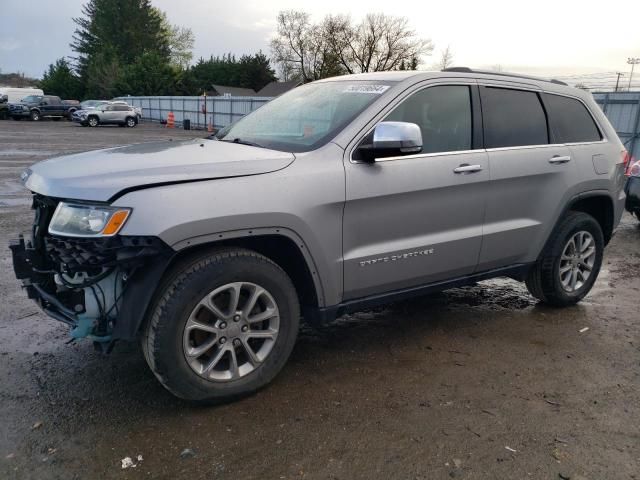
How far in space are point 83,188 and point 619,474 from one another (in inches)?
115

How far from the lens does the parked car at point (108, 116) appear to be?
34.9 meters

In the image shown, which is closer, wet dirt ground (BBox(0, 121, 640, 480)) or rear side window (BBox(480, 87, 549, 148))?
wet dirt ground (BBox(0, 121, 640, 480))

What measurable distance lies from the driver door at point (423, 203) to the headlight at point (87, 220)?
4.23ft

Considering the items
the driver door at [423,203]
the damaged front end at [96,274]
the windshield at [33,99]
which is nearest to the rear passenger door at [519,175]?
the driver door at [423,203]

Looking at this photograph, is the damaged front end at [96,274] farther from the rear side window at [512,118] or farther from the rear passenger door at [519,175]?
the rear side window at [512,118]

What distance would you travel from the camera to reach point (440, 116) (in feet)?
12.8

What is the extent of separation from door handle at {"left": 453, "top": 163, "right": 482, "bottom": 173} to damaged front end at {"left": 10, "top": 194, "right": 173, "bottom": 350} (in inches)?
79.1

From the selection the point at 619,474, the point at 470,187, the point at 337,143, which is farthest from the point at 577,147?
the point at 619,474

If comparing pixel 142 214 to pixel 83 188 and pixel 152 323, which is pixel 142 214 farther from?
pixel 152 323

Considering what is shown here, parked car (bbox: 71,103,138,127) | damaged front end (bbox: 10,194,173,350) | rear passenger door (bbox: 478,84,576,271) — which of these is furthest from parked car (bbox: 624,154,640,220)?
parked car (bbox: 71,103,138,127)

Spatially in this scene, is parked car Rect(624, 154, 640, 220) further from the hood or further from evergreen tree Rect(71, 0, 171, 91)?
evergreen tree Rect(71, 0, 171, 91)

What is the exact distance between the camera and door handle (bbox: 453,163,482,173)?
3.80 metres

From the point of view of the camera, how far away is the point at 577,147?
461cm

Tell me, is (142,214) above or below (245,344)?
above
